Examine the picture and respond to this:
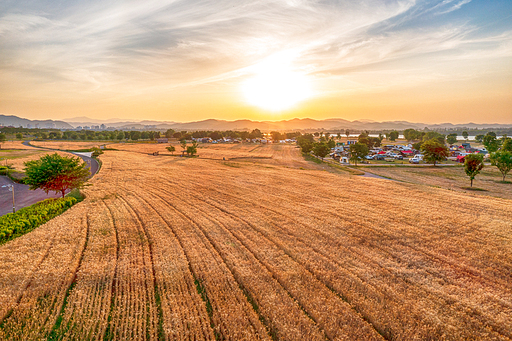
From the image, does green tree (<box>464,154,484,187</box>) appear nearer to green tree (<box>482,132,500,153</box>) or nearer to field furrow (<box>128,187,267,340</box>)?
green tree (<box>482,132,500,153</box>)

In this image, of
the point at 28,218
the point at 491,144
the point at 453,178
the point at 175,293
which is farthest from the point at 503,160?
the point at 28,218

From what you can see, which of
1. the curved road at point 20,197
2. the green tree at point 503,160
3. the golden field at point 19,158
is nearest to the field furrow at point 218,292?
the curved road at point 20,197

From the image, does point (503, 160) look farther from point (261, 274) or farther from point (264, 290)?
point (264, 290)

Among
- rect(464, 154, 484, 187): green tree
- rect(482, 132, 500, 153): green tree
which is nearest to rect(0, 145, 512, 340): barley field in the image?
rect(464, 154, 484, 187): green tree

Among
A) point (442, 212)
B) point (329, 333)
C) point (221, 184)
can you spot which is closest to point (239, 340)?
point (329, 333)

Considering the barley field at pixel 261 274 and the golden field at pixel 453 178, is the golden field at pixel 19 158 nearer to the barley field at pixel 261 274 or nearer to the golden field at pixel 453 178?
the barley field at pixel 261 274

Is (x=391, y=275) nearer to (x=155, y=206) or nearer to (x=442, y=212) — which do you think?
(x=442, y=212)
